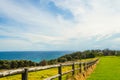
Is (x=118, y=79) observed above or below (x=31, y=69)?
below

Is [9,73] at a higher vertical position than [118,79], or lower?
higher

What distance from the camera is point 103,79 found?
827 inches

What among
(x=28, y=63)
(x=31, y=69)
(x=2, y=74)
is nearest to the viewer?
(x=2, y=74)

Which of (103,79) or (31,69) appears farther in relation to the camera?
(103,79)

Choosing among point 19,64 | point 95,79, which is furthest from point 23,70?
point 19,64

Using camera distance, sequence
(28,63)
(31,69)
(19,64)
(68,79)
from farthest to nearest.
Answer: (28,63)
(19,64)
(68,79)
(31,69)

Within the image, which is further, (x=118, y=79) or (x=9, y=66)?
(x=9, y=66)

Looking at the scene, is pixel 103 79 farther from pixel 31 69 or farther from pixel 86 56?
pixel 86 56

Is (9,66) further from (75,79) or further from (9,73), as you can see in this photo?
(9,73)

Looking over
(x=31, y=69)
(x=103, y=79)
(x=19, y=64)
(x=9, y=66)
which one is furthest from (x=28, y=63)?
(x=31, y=69)

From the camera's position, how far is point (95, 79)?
20516 millimetres

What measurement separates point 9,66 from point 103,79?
1587cm

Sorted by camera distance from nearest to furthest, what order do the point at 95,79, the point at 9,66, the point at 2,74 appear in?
the point at 2,74
the point at 95,79
the point at 9,66

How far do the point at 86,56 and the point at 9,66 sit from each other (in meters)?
87.1
